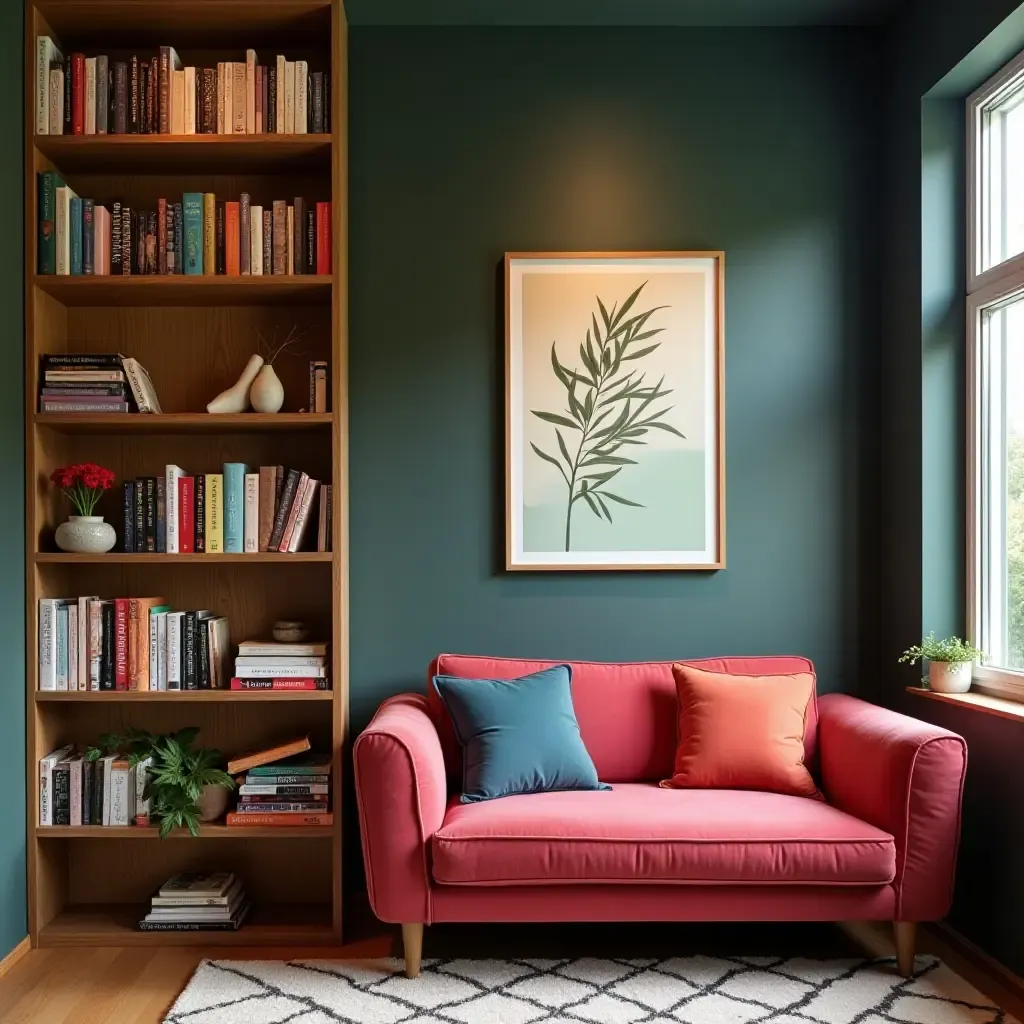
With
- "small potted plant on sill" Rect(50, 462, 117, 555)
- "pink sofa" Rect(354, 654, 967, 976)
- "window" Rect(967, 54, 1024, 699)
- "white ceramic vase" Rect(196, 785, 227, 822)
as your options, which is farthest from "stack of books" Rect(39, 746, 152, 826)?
"window" Rect(967, 54, 1024, 699)

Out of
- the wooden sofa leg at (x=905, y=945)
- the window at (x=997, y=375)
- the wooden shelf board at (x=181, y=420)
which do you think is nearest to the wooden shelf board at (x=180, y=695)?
the wooden shelf board at (x=181, y=420)

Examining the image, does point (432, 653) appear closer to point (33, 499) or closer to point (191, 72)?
point (33, 499)

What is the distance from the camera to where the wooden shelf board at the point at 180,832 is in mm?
3027

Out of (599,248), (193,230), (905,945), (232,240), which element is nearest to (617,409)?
(599,248)

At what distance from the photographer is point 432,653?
3.44 meters

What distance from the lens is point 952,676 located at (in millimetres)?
3021

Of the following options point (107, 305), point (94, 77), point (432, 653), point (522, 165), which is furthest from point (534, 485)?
point (94, 77)

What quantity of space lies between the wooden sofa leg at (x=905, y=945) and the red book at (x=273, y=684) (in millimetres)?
1761

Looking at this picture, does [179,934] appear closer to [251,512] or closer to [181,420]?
[251,512]

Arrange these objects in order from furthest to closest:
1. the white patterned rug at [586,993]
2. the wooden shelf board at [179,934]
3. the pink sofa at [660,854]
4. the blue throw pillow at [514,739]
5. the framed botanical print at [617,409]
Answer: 1. the framed botanical print at [617,409]
2. the wooden shelf board at [179,934]
3. the blue throw pillow at [514,739]
4. the pink sofa at [660,854]
5. the white patterned rug at [586,993]

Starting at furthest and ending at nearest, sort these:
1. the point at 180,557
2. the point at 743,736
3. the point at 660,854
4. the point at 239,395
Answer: the point at 239,395
the point at 180,557
the point at 743,736
the point at 660,854

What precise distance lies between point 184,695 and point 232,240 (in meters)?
1.40

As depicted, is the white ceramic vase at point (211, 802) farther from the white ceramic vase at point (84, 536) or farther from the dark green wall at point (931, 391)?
the dark green wall at point (931, 391)

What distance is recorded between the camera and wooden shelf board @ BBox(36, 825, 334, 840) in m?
3.03
